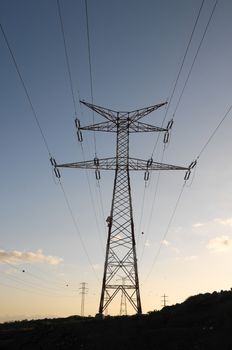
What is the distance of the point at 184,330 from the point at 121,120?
20.8m

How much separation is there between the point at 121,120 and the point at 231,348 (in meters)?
23.5

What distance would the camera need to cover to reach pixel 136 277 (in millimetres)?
41188

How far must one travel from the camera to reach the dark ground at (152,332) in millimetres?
30131

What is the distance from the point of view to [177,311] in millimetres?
35969

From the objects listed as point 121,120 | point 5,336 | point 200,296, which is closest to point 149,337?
point 200,296

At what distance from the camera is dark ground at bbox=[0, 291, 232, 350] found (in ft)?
98.9

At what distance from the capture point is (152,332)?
32.0m

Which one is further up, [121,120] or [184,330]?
[121,120]

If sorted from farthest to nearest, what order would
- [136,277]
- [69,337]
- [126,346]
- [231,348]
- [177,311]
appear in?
[136,277] → [177,311] → [69,337] → [126,346] → [231,348]

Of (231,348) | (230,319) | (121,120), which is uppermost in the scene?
(121,120)

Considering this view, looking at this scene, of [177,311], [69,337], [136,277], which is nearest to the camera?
[69,337]

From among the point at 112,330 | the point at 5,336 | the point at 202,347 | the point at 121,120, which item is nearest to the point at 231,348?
the point at 202,347

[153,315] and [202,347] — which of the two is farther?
[153,315]

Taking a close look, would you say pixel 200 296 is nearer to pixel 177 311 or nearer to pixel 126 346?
pixel 177 311
